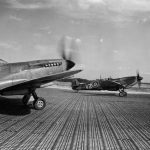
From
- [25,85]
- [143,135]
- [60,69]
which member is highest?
[60,69]

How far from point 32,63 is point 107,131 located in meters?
5.00

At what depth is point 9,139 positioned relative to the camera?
18.6 ft

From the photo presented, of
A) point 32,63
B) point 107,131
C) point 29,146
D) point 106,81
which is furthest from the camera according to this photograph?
point 106,81

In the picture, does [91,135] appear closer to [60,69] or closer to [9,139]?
[9,139]

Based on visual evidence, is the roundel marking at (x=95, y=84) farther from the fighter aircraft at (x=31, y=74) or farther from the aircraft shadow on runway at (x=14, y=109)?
the fighter aircraft at (x=31, y=74)

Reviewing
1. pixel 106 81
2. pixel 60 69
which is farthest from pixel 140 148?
pixel 106 81

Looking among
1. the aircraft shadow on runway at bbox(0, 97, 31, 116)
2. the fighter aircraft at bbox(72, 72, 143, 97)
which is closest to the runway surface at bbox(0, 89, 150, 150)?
the aircraft shadow on runway at bbox(0, 97, 31, 116)

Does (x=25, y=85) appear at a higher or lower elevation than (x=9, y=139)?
higher

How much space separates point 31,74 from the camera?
10.0 m

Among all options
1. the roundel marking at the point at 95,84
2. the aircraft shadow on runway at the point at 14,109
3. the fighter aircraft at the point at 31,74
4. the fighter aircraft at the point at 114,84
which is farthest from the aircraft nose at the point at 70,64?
the roundel marking at the point at 95,84

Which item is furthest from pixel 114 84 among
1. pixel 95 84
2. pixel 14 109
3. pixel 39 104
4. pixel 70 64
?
pixel 14 109

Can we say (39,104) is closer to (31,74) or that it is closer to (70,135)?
(31,74)

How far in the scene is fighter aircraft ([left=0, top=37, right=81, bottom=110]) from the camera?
9.35 m

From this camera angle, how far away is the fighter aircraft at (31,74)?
935 centimetres
